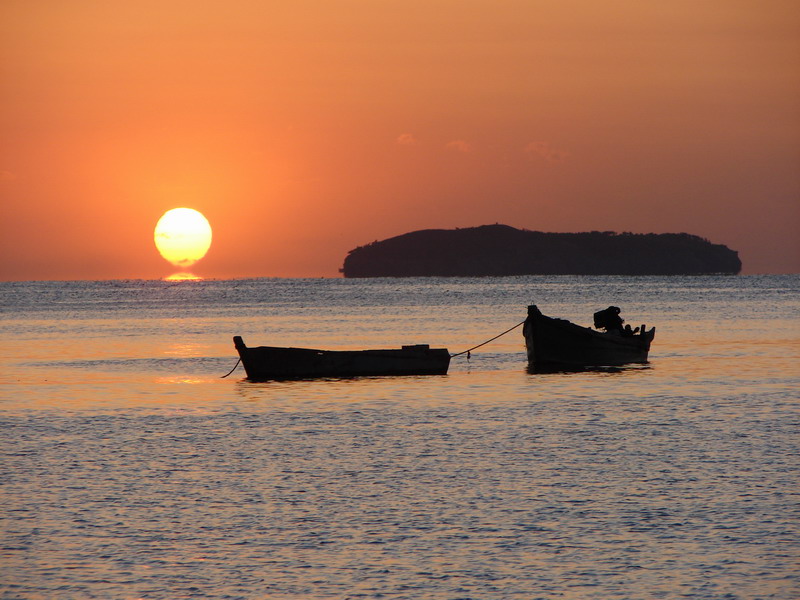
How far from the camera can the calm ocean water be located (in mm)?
14055

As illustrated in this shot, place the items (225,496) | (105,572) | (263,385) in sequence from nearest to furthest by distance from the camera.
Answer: (105,572), (225,496), (263,385)

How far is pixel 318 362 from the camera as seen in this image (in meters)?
42.0

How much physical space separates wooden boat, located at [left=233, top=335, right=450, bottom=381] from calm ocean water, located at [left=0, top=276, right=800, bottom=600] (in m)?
0.67

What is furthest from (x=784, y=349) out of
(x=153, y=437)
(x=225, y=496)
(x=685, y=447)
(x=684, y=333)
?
(x=225, y=496)

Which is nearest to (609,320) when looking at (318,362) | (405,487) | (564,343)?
(564,343)

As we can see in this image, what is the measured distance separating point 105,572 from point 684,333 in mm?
64606

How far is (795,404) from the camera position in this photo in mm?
32906

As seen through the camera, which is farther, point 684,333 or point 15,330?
point 15,330

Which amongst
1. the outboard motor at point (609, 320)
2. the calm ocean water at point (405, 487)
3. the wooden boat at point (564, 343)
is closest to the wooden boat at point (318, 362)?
the calm ocean water at point (405, 487)

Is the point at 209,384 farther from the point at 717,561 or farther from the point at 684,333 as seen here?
the point at 684,333

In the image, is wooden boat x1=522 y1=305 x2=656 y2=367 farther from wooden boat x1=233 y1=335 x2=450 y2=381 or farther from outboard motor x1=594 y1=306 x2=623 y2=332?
wooden boat x1=233 y1=335 x2=450 y2=381

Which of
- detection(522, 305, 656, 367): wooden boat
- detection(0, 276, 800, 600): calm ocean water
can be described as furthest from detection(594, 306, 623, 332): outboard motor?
detection(0, 276, 800, 600): calm ocean water

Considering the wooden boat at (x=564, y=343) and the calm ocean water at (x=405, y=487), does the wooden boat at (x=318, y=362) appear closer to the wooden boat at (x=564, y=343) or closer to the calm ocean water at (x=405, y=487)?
the calm ocean water at (x=405, y=487)

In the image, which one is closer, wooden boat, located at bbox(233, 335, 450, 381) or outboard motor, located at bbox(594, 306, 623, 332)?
wooden boat, located at bbox(233, 335, 450, 381)
